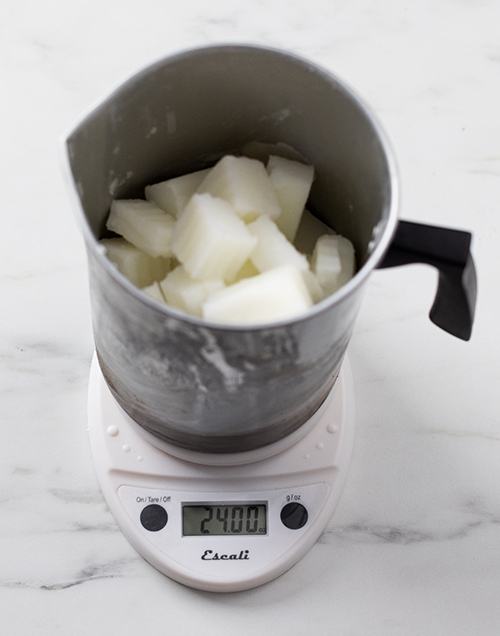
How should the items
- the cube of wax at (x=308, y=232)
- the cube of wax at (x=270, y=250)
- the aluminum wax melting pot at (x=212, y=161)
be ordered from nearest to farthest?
the aluminum wax melting pot at (x=212, y=161)
the cube of wax at (x=270, y=250)
the cube of wax at (x=308, y=232)

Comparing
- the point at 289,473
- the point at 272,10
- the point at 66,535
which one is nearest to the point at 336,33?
the point at 272,10

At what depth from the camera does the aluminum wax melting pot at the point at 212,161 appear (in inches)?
20.0

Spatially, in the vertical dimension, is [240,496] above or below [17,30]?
below

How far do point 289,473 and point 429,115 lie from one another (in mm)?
602

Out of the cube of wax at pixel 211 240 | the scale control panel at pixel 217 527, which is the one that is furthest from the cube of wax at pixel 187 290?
the scale control panel at pixel 217 527

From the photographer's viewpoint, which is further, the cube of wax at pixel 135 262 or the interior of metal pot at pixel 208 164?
the cube of wax at pixel 135 262

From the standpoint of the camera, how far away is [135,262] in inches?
26.3

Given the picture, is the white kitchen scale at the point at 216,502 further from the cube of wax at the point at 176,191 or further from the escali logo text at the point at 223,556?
the cube of wax at the point at 176,191

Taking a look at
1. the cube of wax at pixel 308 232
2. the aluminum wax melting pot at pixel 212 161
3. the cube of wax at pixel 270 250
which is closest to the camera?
the aluminum wax melting pot at pixel 212 161

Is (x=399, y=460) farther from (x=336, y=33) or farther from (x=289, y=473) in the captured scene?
(x=336, y=33)

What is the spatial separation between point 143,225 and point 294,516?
1.26 ft

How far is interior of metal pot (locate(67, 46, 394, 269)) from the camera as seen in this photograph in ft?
1.89

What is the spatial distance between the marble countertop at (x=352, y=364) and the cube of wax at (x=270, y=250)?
323mm

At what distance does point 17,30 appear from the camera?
103 cm
